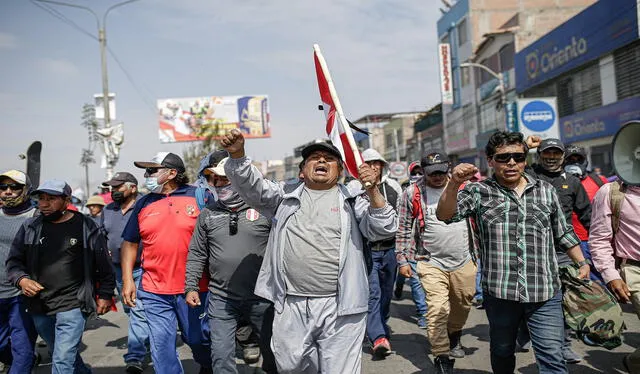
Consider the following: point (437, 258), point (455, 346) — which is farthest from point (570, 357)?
point (437, 258)

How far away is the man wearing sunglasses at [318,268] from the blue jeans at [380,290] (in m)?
2.31

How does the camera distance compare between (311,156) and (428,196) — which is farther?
(428,196)

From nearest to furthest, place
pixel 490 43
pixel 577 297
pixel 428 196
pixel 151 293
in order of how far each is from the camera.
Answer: pixel 577 297 → pixel 151 293 → pixel 428 196 → pixel 490 43

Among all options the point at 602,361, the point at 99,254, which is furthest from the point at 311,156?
the point at 602,361

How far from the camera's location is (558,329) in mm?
3645

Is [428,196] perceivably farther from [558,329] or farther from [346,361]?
[346,361]

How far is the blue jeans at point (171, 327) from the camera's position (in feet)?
14.2

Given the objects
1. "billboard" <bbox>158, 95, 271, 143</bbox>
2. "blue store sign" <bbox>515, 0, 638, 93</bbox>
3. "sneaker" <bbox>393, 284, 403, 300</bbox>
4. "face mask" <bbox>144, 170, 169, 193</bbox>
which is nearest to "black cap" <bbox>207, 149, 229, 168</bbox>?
"face mask" <bbox>144, 170, 169, 193</bbox>

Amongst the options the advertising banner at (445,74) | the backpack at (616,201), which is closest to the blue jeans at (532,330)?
the backpack at (616,201)

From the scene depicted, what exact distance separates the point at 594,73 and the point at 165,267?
21358 mm

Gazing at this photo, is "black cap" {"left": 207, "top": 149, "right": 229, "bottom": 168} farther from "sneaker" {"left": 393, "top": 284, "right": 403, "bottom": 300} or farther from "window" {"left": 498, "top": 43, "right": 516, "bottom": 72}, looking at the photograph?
"window" {"left": 498, "top": 43, "right": 516, "bottom": 72}

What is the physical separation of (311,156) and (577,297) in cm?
196

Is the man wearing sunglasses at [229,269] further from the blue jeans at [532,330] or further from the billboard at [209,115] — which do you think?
the billboard at [209,115]

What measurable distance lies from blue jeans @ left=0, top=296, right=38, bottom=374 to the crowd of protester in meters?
A: 0.01
